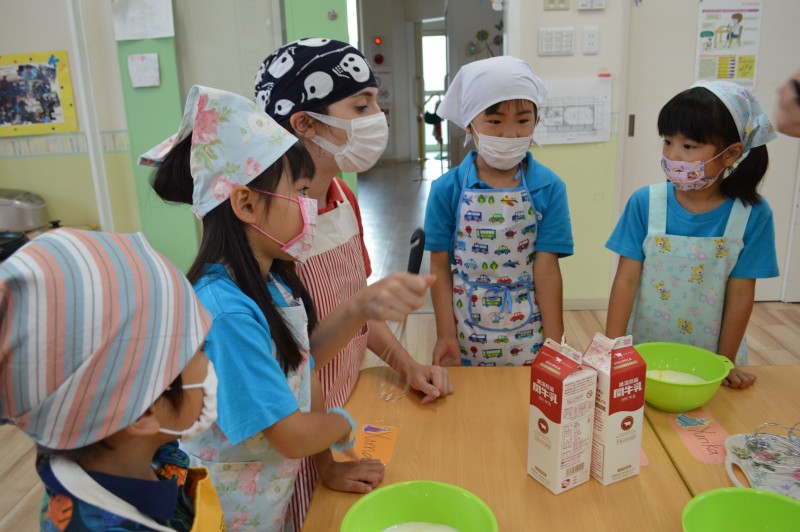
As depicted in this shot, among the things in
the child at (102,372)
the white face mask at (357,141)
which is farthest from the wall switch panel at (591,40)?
the child at (102,372)

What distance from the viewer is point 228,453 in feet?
2.96

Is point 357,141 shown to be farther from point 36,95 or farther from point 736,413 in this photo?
point 36,95

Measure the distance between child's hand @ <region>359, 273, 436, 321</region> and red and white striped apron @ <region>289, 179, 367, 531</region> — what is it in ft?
1.01

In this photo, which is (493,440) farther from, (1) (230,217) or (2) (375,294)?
(1) (230,217)

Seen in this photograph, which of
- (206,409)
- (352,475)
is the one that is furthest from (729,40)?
(206,409)

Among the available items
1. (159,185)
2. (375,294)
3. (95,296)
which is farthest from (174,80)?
(95,296)

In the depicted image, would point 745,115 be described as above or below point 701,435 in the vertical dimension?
above

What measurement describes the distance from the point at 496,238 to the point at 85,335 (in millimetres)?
1204

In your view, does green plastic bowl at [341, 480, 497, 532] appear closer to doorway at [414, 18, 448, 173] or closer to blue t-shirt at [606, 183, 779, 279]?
blue t-shirt at [606, 183, 779, 279]

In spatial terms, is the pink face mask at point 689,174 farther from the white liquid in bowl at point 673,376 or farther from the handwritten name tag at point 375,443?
the handwritten name tag at point 375,443

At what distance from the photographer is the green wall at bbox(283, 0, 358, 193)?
3.12 meters

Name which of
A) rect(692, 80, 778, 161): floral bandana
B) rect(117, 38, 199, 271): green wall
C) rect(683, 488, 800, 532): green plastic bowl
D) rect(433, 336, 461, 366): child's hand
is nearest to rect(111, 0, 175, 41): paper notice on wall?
rect(117, 38, 199, 271): green wall

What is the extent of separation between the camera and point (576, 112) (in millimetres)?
3227

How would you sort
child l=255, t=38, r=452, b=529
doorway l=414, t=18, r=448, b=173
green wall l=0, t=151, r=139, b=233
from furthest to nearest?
doorway l=414, t=18, r=448, b=173, green wall l=0, t=151, r=139, b=233, child l=255, t=38, r=452, b=529
